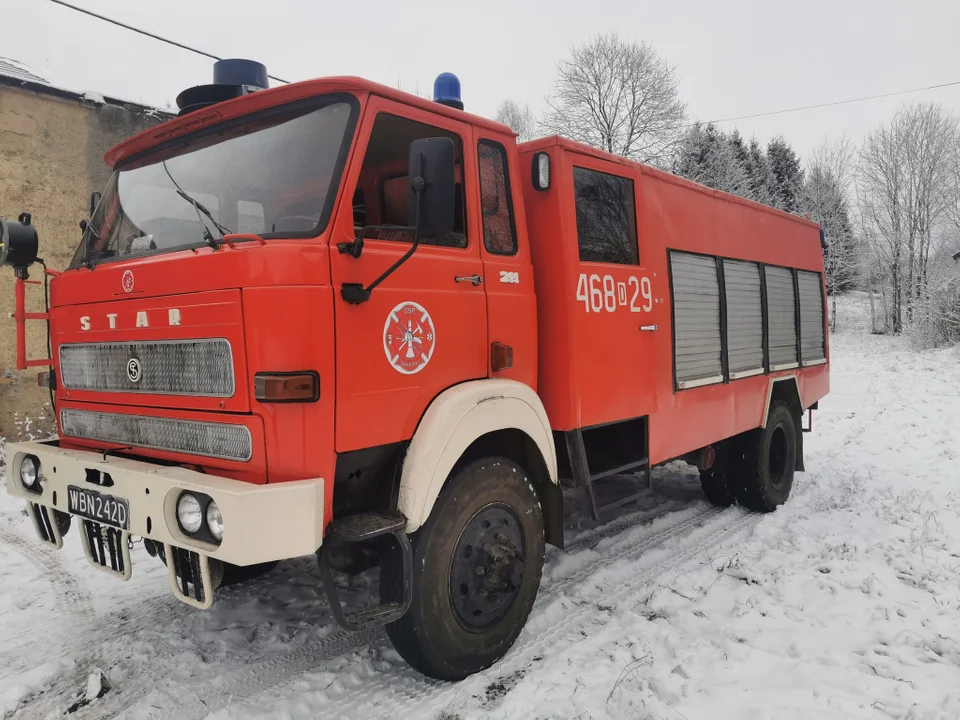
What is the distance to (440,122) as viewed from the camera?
318 cm

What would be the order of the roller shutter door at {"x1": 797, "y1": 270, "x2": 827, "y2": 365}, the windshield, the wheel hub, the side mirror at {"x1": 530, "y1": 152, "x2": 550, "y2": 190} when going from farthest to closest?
the roller shutter door at {"x1": 797, "y1": 270, "x2": 827, "y2": 365}, the side mirror at {"x1": 530, "y1": 152, "x2": 550, "y2": 190}, the wheel hub, the windshield

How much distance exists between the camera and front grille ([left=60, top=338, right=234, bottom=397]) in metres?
2.63

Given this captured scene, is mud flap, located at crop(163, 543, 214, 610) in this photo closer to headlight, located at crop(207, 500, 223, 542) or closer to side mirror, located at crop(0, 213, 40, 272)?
headlight, located at crop(207, 500, 223, 542)

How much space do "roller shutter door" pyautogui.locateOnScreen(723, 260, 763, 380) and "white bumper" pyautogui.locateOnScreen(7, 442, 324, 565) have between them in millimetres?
3896

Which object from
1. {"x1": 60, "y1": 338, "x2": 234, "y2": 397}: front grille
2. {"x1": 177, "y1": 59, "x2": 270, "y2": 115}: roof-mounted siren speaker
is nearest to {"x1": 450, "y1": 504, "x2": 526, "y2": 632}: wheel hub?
{"x1": 60, "y1": 338, "x2": 234, "y2": 397}: front grille

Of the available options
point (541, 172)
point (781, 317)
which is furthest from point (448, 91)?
point (781, 317)

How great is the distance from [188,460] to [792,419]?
220 inches

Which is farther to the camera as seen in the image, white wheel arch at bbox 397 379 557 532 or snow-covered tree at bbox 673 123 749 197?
snow-covered tree at bbox 673 123 749 197

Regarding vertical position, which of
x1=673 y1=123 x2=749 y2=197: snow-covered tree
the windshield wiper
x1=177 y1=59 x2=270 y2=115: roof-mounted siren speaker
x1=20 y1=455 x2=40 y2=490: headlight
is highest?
x1=673 y1=123 x2=749 y2=197: snow-covered tree

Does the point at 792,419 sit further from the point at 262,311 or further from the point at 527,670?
the point at 262,311

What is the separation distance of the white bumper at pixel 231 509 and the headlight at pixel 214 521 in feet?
0.13

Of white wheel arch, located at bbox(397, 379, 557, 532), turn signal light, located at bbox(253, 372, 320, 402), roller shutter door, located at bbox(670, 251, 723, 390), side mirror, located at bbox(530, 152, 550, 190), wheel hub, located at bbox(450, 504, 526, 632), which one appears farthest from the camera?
roller shutter door, located at bbox(670, 251, 723, 390)

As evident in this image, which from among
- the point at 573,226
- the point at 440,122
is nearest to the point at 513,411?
the point at 573,226

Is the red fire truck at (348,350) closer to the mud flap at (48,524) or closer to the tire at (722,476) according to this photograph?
the mud flap at (48,524)
